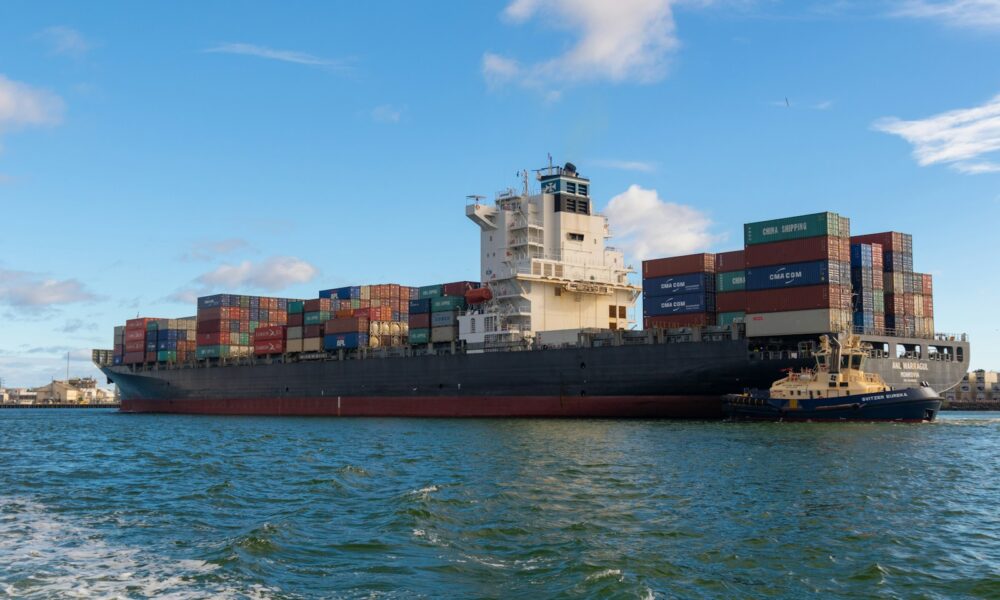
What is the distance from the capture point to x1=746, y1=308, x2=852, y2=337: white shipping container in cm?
4284

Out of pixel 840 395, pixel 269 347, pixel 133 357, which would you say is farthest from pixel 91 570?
pixel 133 357

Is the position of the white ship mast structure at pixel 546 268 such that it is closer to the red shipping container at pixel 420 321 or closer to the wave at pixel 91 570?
the red shipping container at pixel 420 321

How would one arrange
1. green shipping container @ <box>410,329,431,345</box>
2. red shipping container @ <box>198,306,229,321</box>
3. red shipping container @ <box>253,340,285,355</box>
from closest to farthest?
green shipping container @ <box>410,329,431,345</box> < red shipping container @ <box>253,340,285,355</box> < red shipping container @ <box>198,306,229,321</box>

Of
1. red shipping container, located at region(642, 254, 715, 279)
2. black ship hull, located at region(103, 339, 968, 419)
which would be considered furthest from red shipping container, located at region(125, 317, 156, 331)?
red shipping container, located at region(642, 254, 715, 279)

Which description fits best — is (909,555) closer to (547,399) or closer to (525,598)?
(525,598)

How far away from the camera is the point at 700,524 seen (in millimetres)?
17047

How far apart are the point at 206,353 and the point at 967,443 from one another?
6692cm

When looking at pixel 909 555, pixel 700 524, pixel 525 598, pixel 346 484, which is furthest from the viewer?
pixel 346 484

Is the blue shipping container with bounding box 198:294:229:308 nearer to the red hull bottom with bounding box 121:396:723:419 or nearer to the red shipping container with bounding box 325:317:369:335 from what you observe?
the red hull bottom with bounding box 121:396:723:419

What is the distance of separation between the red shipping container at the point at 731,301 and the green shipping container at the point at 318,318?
121ft

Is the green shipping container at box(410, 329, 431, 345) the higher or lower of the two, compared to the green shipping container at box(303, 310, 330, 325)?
lower

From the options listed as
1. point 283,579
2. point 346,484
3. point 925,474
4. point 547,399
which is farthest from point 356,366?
point 283,579

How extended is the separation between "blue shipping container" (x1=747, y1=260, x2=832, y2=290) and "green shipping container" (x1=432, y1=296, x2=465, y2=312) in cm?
2370

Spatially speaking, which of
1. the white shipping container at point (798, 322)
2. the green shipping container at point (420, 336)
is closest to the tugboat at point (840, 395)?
the white shipping container at point (798, 322)
